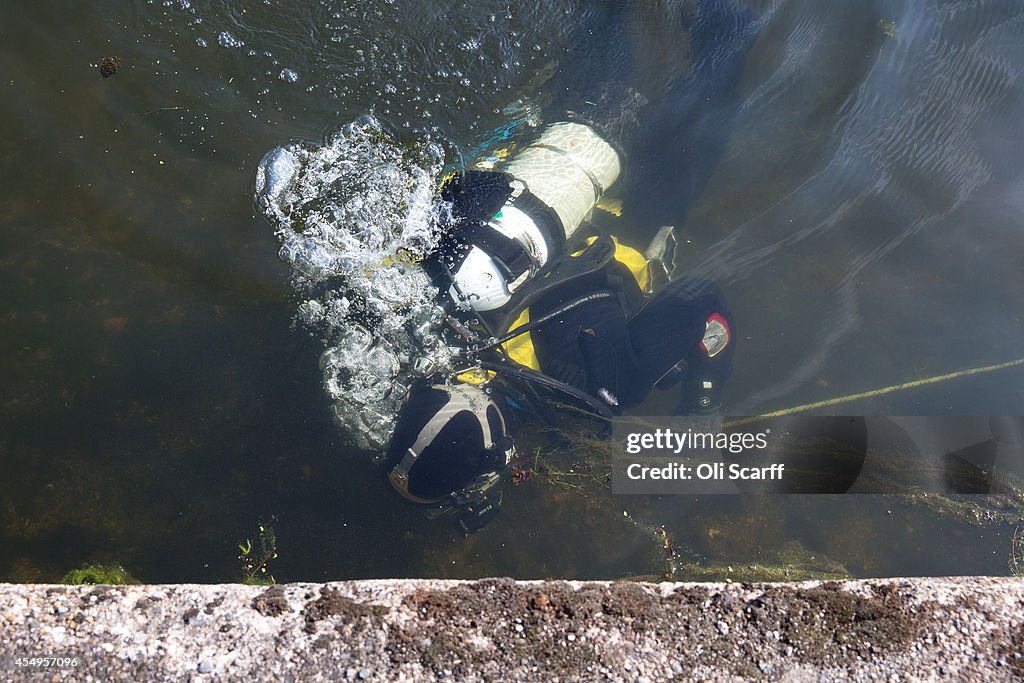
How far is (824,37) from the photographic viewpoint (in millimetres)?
4391

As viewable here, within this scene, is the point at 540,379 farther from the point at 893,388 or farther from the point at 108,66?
the point at 108,66

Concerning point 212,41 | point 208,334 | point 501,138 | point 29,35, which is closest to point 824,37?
point 501,138

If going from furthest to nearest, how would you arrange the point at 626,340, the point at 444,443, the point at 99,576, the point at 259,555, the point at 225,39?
the point at 225,39 < the point at 626,340 < the point at 259,555 < the point at 99,576 < the point at 444,443

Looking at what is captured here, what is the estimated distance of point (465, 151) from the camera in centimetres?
416

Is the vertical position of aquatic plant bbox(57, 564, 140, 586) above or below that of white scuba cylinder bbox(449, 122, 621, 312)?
below

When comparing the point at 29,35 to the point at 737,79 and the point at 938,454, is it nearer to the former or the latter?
the point at 737,79

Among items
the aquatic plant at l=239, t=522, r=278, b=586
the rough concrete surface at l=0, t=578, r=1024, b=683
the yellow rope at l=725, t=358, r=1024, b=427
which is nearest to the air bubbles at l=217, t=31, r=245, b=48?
the aquatic plant at l=239, t=522, r=278, b=586

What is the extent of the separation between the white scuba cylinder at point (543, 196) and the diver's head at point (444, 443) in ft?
2.03

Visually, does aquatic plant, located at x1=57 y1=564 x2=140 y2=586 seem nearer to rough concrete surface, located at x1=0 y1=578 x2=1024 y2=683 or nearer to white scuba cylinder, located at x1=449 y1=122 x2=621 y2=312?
rough concrete surface, located at x1=0 y1=578 x2=1024 y2=683

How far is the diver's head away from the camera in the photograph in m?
3.25

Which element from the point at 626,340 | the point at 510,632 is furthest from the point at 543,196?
the point at 510,632

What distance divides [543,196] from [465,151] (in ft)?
2.42

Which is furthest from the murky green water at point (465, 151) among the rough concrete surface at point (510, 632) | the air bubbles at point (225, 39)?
the rough concrete surface at point (510, 632)

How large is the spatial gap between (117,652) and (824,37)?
18.5 ft
